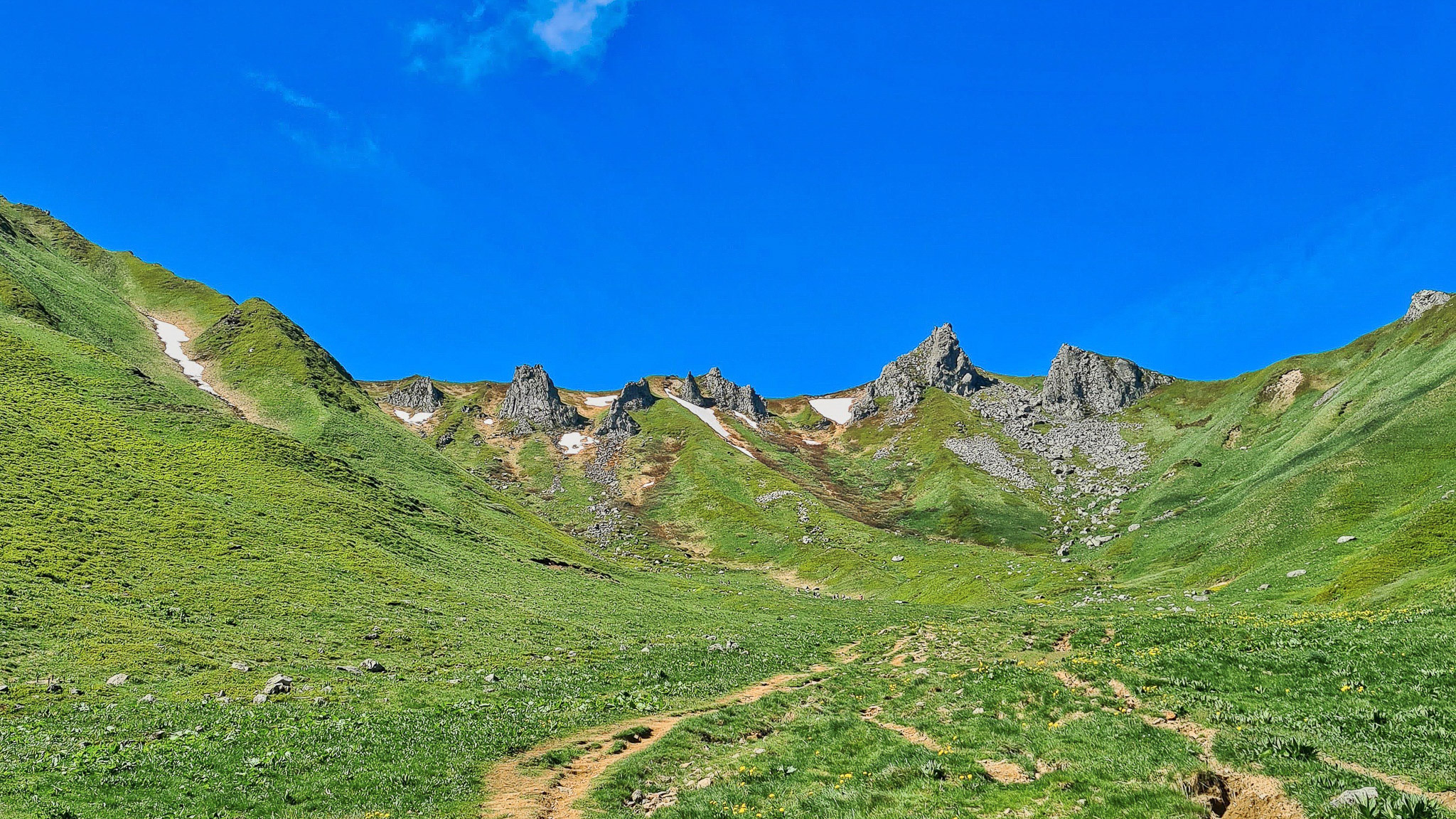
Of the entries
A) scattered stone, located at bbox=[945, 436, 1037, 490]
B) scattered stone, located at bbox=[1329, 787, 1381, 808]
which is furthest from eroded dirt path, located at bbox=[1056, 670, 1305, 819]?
scattered stone, located at bbox=[945, 436, 1037, 490]

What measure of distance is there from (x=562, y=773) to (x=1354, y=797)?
20.1m

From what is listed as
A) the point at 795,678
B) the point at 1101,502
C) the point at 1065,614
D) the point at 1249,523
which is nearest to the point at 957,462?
the point at 1101,502

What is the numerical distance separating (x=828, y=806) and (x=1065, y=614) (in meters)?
38.4

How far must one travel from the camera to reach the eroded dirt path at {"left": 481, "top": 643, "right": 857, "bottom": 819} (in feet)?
59.1

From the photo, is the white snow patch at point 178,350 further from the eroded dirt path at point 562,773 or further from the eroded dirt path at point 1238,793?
the eroded dirt path at point 1238,793

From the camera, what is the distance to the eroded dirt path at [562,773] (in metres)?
18.0

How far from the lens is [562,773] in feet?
69.6

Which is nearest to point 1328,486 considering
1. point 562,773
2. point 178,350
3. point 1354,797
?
point 1354,797

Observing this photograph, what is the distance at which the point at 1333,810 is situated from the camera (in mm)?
10641

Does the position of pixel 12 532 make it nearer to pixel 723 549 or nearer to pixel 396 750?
pixel 396 750

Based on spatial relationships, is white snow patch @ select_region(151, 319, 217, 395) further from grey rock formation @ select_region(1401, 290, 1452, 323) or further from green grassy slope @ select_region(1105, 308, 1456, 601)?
grey rock formation @ select_region(1401, 290, 1452, 323)

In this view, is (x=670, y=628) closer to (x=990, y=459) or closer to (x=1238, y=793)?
(x=1238, y=793)

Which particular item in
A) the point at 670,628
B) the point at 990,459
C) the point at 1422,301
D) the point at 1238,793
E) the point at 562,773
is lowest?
the point at 562,773

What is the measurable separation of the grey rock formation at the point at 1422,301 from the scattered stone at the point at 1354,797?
17901 cm
